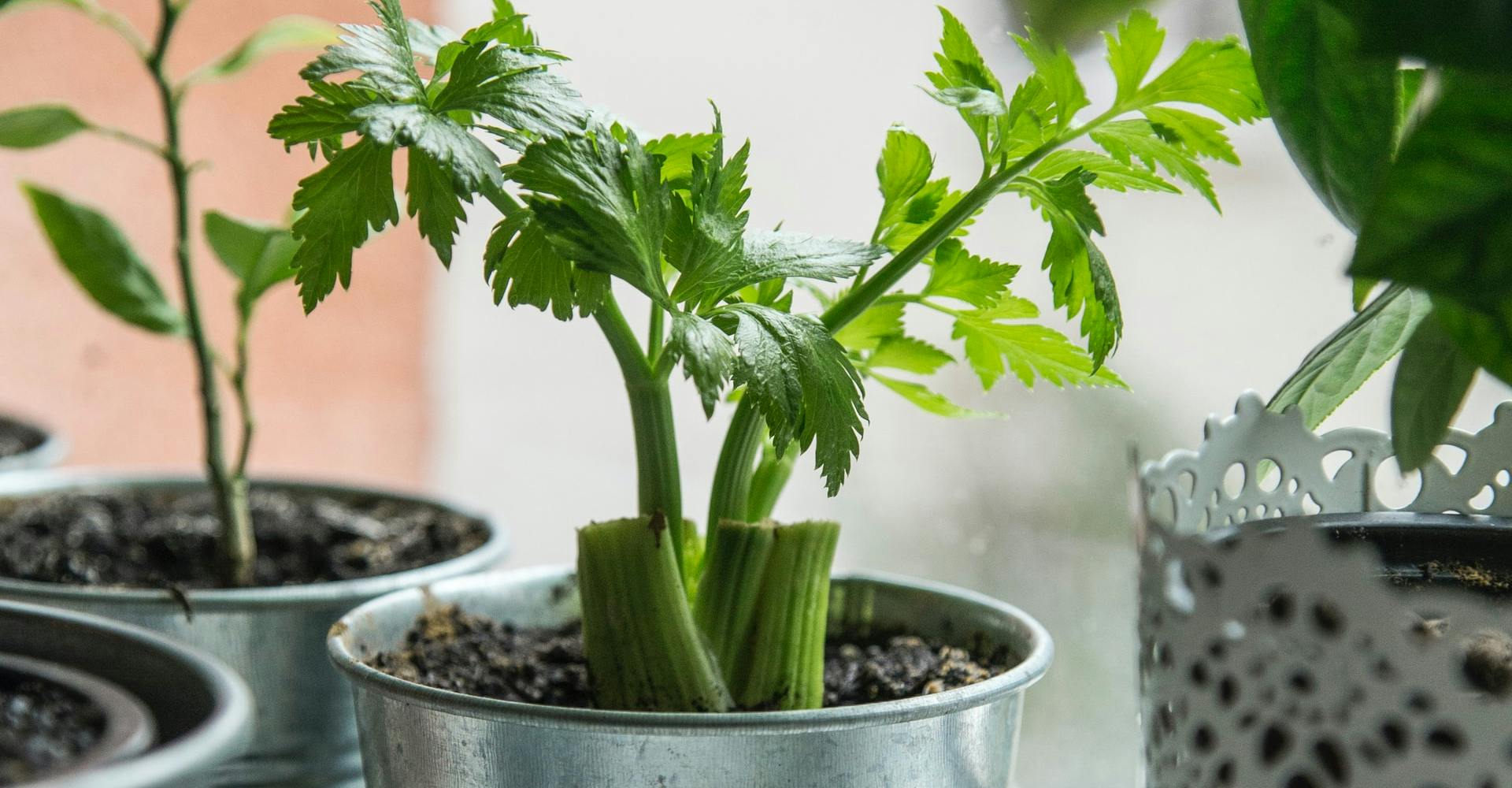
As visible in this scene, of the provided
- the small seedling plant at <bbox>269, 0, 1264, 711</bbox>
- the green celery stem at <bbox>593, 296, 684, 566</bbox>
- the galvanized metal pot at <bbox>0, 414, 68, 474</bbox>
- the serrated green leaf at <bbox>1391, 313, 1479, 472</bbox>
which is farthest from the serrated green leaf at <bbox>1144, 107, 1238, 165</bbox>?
the galvanized metal pot at <bbox>0, 414, 68, 474</bbox>

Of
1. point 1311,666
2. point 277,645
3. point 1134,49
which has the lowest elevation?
point 277,645

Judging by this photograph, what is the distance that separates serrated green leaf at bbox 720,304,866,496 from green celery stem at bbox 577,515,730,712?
0.08 meters

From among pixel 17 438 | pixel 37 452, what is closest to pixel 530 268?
pixel 37 452

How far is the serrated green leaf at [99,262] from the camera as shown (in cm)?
88

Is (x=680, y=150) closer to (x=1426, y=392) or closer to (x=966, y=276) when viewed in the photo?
(x=966, y=276)

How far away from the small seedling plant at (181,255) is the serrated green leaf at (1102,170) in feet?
1.59

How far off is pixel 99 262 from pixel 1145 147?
68 cm

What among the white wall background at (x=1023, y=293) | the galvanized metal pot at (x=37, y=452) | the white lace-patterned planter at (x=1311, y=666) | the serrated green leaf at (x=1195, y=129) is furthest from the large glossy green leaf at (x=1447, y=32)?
the galvanized metal pot at (x=37, y=452)

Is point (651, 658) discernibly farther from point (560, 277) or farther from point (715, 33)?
point (715, 33)

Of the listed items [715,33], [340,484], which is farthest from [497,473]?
[715,33]

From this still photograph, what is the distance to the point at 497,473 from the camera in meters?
1.38

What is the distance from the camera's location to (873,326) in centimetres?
64

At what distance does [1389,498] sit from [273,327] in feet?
3.58

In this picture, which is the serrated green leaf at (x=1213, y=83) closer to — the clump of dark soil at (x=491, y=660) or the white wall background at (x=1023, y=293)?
the white wall background at (x=1023, y=293)
